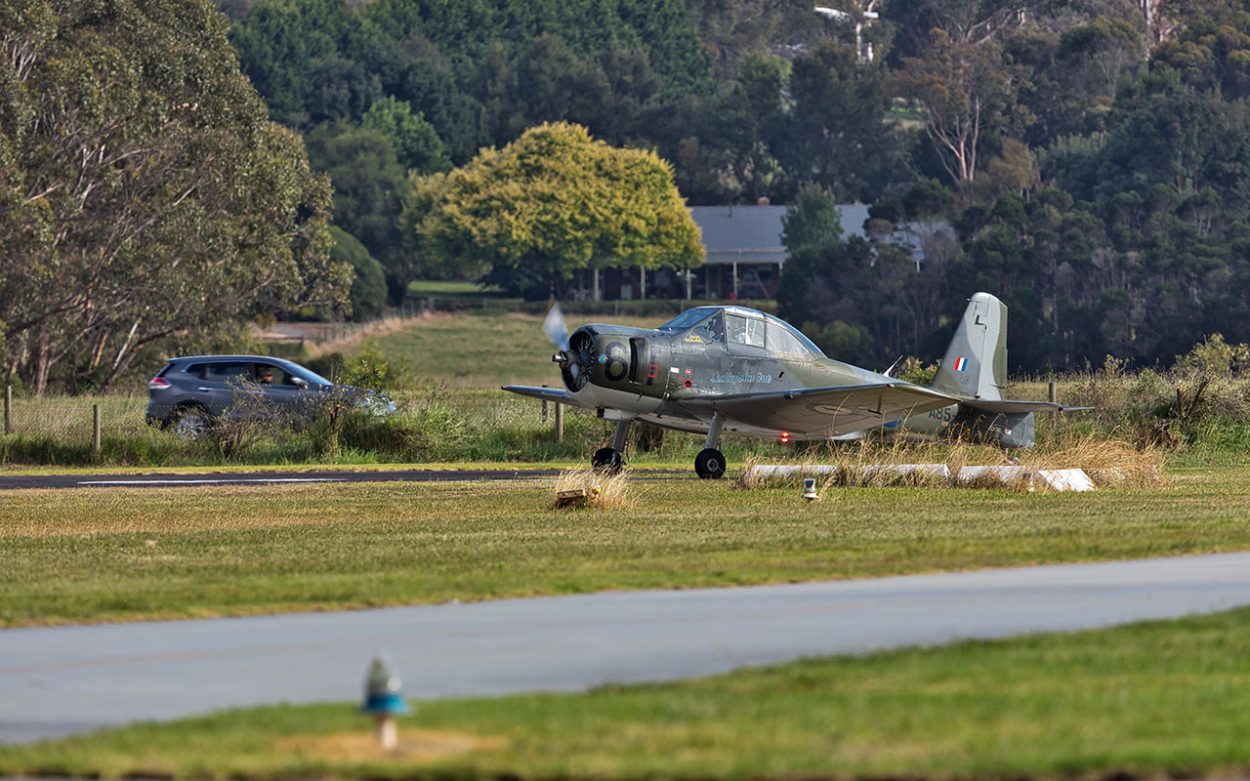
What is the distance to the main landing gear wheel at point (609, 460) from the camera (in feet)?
99.6

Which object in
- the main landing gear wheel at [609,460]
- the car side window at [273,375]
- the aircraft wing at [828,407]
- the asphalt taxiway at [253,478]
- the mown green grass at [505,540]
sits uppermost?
the car side window at [273,375]

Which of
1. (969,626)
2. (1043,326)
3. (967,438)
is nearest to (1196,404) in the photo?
(967,438)

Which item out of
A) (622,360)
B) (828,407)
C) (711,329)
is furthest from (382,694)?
(711,329)

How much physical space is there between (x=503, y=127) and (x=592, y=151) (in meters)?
22.4

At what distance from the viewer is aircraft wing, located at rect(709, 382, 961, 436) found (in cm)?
3116

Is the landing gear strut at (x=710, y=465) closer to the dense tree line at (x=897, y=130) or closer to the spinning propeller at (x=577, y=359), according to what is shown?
the spinning propeller at (x=577, y=359)

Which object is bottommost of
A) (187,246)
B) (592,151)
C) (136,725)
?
(136,725)

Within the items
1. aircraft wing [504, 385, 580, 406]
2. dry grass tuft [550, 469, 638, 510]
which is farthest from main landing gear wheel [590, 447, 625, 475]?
dry grass tuft [550, 469, 638, 510]

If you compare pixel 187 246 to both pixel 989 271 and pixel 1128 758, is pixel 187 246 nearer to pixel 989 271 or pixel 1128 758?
pixel 989 271

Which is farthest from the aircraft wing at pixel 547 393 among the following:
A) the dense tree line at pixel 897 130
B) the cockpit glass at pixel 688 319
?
the dense tree line at pixel 897 130

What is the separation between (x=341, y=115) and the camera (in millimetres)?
155875

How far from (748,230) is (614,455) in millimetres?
107789

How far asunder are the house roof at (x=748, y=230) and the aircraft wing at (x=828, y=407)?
10023 cm

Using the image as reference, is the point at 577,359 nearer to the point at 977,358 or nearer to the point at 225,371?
the point at 977,358
